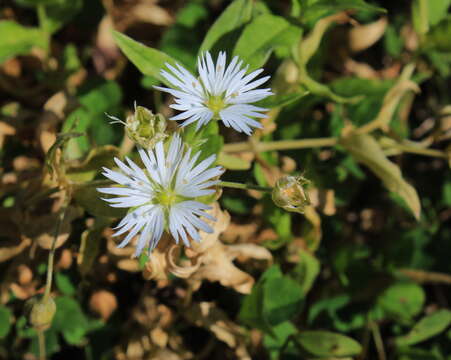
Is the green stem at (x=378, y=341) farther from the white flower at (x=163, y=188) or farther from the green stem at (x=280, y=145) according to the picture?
the white flower at (x=163, y=188)

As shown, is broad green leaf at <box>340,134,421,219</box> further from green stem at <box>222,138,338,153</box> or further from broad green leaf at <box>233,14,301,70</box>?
broad green leaf at <box>233,14,301,70</box>

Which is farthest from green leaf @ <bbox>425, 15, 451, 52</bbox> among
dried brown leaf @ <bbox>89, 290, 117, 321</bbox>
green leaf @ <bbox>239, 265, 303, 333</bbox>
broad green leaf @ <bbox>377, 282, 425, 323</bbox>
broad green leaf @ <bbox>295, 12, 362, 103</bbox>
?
dried brown leaf @ <bbox>89, 290, 117, 321</bbox>

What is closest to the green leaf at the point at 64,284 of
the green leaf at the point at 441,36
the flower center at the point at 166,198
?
the flower center at the point at 166,198

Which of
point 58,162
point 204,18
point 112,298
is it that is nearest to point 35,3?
point 204,18

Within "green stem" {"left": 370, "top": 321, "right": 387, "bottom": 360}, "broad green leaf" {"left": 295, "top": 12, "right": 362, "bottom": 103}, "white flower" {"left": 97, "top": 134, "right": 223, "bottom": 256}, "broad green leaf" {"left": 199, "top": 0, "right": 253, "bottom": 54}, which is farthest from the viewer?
"green stem" {"left": 370, "top": 321, "right": 387, "bottom": 360}

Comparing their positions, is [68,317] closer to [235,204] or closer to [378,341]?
[235,204]

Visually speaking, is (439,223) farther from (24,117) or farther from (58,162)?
(24,117)
